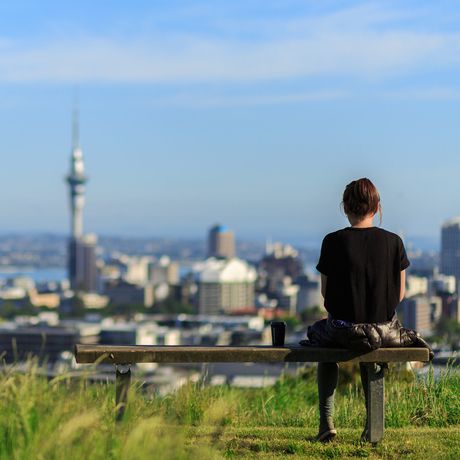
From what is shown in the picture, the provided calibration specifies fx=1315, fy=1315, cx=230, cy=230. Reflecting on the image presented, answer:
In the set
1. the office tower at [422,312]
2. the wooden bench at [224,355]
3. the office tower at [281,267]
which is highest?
the wooden bench at [224,355]

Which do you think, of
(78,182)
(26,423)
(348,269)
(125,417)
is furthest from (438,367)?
(78,182)

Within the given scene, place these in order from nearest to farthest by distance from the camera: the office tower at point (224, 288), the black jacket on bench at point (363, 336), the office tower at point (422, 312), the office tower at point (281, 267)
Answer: the black jacket on bench at point (363, 336), the office tower at point (422, 312), the office tower at point (224, 288), the office tower at point (281, 267)

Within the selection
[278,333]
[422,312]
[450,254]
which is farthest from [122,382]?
[450,254]

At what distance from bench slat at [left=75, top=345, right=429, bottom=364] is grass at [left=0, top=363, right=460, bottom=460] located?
166mm

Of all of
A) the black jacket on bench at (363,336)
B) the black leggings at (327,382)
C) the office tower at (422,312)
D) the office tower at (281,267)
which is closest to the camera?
the black jacket on bench at (363,336)

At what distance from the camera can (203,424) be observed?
5742mm

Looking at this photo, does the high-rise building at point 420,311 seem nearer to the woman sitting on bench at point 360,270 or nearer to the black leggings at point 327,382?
the black leggings at point 327,382

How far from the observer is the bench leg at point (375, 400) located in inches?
207

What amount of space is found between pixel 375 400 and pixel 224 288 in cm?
13512

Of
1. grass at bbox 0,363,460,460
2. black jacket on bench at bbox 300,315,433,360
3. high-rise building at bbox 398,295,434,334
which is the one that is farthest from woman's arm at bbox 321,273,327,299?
high-rise building at bbox 398,295,434,334

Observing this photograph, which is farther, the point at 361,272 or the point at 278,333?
the point at 278,333

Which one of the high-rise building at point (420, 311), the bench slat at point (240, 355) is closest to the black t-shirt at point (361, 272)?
the bench slat at point (240, 355)

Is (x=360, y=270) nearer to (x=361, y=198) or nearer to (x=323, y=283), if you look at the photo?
(x=323, y=283)

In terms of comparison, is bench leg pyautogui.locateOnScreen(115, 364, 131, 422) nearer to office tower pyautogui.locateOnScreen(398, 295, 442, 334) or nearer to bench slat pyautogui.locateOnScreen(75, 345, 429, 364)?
bench slat pyautogui.locateOnScreen(75, 345, 429, 364)
